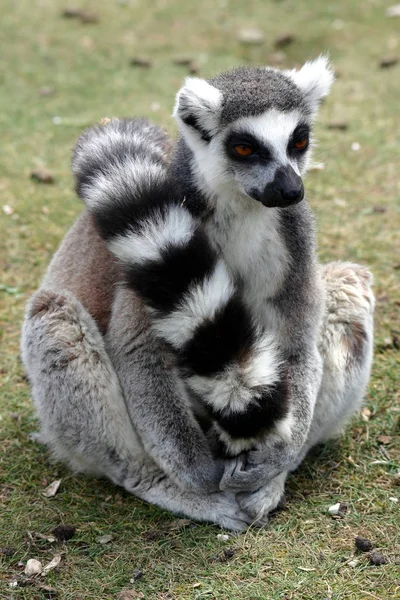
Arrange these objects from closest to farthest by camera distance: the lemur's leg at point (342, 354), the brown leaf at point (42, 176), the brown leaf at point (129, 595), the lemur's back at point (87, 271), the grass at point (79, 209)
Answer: the brown leaf at point (129, 595) → the grass at point (79, 209) → the lemur's back at point (87, 271) → the lemur's leg at point (342, 354) → the brown leaf at point (42, 176)

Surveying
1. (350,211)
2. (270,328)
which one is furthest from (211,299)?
(350,211)

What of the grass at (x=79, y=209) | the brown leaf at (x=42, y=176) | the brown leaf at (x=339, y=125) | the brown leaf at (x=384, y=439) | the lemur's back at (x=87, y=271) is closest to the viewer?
the grass at (x=79, y=209)

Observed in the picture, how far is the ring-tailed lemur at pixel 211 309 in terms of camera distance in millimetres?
3766

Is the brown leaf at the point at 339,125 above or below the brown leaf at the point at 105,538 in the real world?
above

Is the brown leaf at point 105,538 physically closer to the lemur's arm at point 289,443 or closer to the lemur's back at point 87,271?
the lemur's arm at point 289,443

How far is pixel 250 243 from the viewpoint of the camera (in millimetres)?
4297

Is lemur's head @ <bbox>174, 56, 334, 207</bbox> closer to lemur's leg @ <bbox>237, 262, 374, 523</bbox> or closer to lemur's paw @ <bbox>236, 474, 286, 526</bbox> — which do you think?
lemur's leg @ <bbox>237, 262, 374, 523</bbox>

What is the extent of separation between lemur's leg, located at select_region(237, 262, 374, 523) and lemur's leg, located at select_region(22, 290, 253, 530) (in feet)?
2.30

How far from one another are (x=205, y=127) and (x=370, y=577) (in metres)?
2.46

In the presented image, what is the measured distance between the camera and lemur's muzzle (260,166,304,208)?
155 inches

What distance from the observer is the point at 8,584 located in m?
4.03

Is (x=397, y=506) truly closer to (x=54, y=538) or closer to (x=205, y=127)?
(x=54, y=538)

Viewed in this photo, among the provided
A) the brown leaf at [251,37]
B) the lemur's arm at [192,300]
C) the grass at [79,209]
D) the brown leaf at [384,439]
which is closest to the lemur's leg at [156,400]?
the grass at [79,209]

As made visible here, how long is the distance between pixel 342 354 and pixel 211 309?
1436 mm
